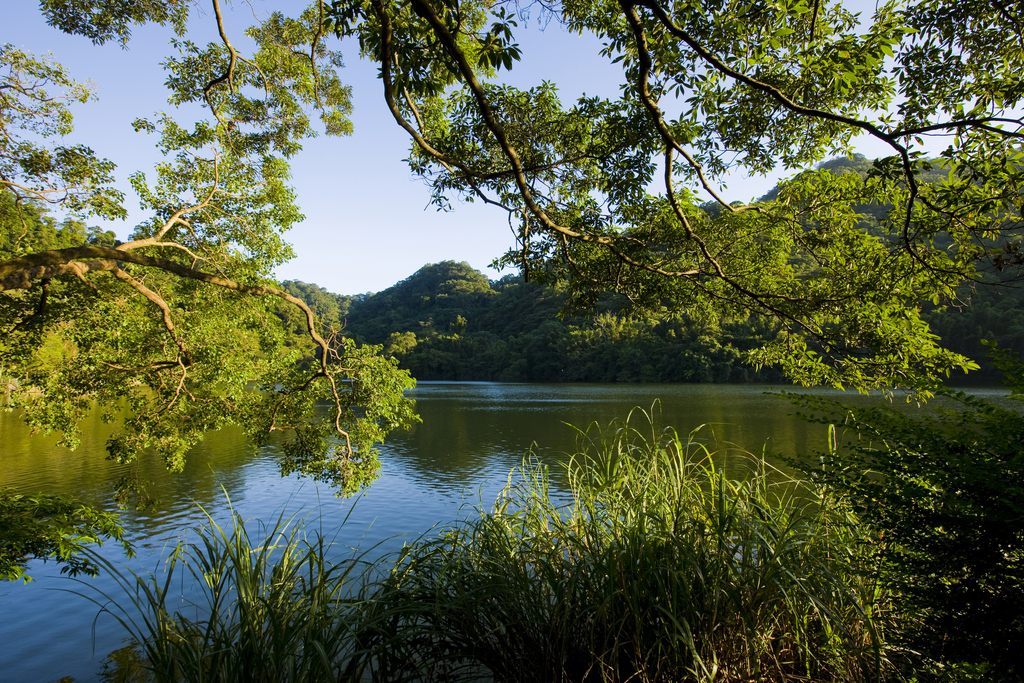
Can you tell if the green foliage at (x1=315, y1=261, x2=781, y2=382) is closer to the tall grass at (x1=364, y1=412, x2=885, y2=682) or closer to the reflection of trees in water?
the reflection of trees in water

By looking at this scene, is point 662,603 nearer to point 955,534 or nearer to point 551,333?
point 955,534

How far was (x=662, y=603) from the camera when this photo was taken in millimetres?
2234

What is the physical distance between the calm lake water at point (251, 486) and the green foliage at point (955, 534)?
1880 millimetres

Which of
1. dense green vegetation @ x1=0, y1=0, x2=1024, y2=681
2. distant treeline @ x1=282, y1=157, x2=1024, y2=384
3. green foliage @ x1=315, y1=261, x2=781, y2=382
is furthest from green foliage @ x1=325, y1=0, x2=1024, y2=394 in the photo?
green foliage @ x1=315, y1=261, x2=781, y2=382

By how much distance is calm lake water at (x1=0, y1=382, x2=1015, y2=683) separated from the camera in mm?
4922

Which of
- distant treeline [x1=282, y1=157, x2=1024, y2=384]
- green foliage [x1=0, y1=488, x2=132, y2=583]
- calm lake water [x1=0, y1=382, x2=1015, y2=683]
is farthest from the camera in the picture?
distant treeline [x1=282, y1=157, x2=1024, y2=384]

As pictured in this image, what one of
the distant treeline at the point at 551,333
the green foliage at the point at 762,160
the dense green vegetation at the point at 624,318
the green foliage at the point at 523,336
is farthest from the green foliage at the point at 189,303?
the green foliage at the point at 523,336

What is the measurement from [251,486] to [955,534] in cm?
1195

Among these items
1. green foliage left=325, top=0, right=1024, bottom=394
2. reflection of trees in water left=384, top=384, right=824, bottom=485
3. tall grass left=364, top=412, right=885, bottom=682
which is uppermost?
green foliage left=325, top=0, right=1024, bottom=394

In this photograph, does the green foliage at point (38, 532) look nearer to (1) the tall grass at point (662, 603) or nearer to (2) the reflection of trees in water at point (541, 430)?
(1) the tall grass at point (662, 603)

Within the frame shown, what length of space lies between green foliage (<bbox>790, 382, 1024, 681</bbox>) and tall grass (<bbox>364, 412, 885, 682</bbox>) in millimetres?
194

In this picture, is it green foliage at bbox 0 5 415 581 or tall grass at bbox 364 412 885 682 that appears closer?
tall grass at bbox 364 412 885 682

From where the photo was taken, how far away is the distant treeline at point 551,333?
36.8 meters

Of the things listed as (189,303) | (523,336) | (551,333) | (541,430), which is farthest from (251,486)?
(523,336)
